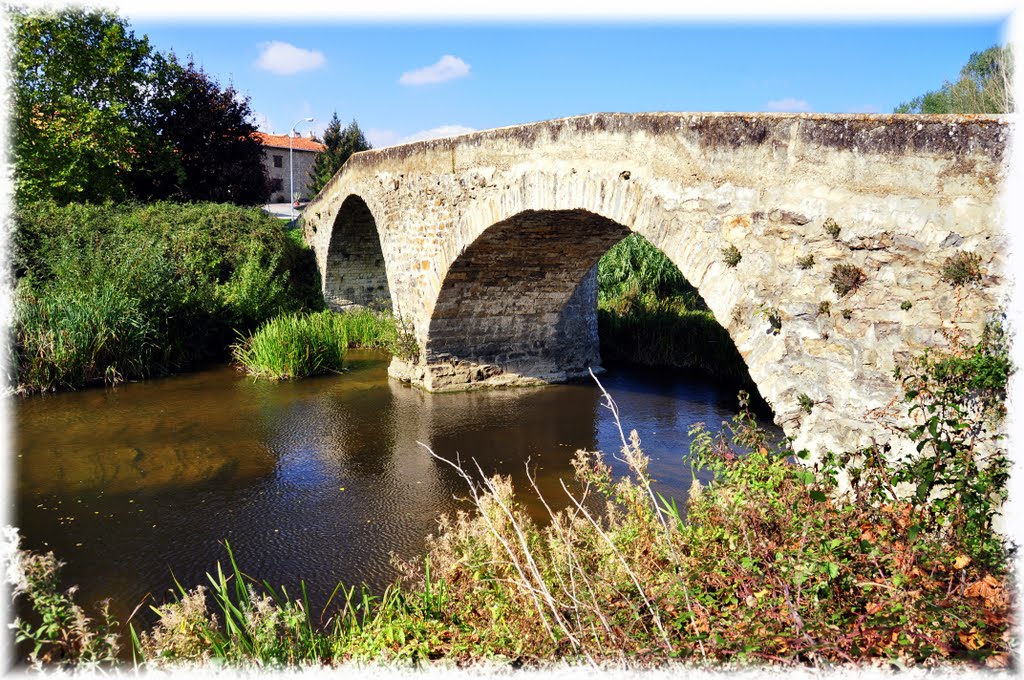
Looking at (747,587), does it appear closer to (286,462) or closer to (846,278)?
(846,278)

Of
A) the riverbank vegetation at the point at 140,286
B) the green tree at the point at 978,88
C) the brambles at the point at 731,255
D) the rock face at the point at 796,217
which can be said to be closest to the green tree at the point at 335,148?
the riverbank vegetation at the point at 140,286

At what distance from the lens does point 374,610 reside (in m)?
4.93

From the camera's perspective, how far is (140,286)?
12.1 m

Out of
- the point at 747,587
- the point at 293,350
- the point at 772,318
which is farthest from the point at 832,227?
the point at 293,350

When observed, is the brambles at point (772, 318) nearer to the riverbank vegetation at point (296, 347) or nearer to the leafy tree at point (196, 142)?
the riverbank vegetation at point (296, 347)

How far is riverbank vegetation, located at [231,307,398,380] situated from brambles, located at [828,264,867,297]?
7973mm

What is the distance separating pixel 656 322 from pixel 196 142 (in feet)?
50.5

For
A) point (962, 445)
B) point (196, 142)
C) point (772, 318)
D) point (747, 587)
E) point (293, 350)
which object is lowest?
point (747, 587)

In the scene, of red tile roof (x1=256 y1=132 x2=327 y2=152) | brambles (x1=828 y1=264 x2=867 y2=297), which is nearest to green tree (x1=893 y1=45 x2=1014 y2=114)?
brambles (x1=828 y1=264 x2=867 y2=297)

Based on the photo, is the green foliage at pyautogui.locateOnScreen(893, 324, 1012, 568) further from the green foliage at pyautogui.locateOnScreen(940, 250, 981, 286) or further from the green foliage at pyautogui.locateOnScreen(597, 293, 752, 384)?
the green foliage at pyautogui.locateOnScreen(597, 293, 752, 384)

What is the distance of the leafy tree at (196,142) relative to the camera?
21625 millimetres

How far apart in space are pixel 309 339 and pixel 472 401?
3139mm

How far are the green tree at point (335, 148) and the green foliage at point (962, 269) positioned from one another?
114 feet

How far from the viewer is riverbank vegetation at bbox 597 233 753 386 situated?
12.4 meters
